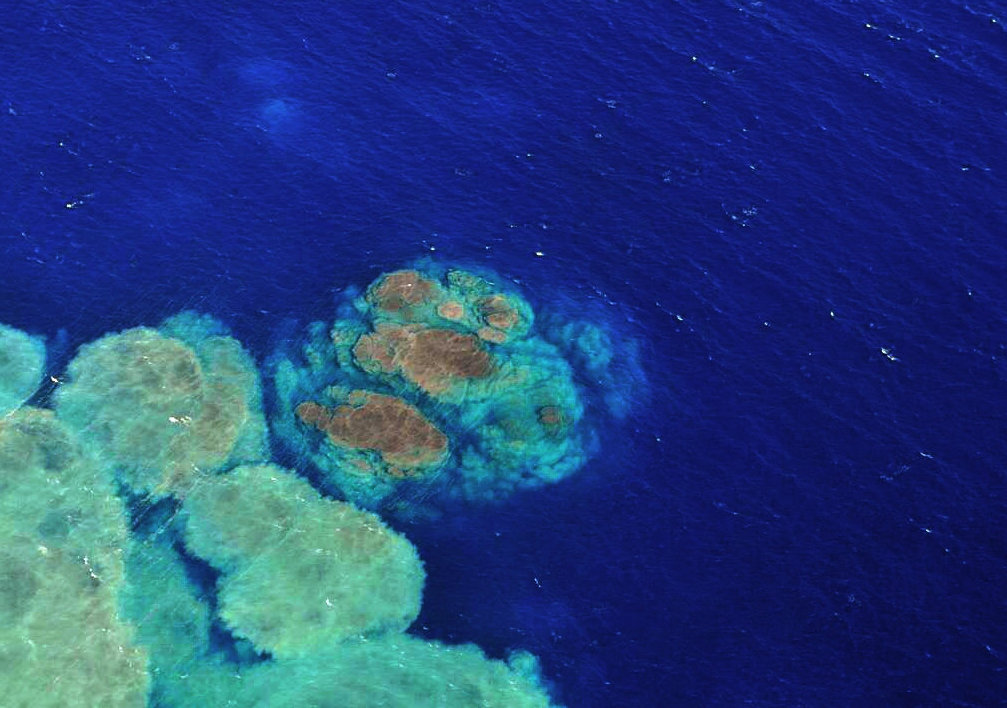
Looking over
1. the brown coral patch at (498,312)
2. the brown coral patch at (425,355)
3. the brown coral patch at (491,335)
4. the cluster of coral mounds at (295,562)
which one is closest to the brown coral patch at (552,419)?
the brown coral patch at (425,355)

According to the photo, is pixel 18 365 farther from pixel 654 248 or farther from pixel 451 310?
pixel 654 248

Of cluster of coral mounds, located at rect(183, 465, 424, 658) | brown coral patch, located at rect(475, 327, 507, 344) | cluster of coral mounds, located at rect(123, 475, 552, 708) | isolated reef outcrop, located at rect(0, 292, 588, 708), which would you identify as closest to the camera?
cluster of coral mounds, located at rect(123, 475, 552, 708)

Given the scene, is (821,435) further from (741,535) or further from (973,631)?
(973,631)

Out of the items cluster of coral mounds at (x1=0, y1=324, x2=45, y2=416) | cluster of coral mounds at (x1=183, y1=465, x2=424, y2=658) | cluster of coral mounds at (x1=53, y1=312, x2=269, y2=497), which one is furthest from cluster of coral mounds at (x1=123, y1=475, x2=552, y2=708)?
cluster of coral mounds at (x1=0, y1=324, x2=45, y2=416)

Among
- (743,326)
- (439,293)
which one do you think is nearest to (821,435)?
(743,326)

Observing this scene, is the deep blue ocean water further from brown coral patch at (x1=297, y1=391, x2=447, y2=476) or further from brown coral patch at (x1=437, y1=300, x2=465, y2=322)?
brown coral patch at (x1=297, y1=391, x2=447, y2=476)
